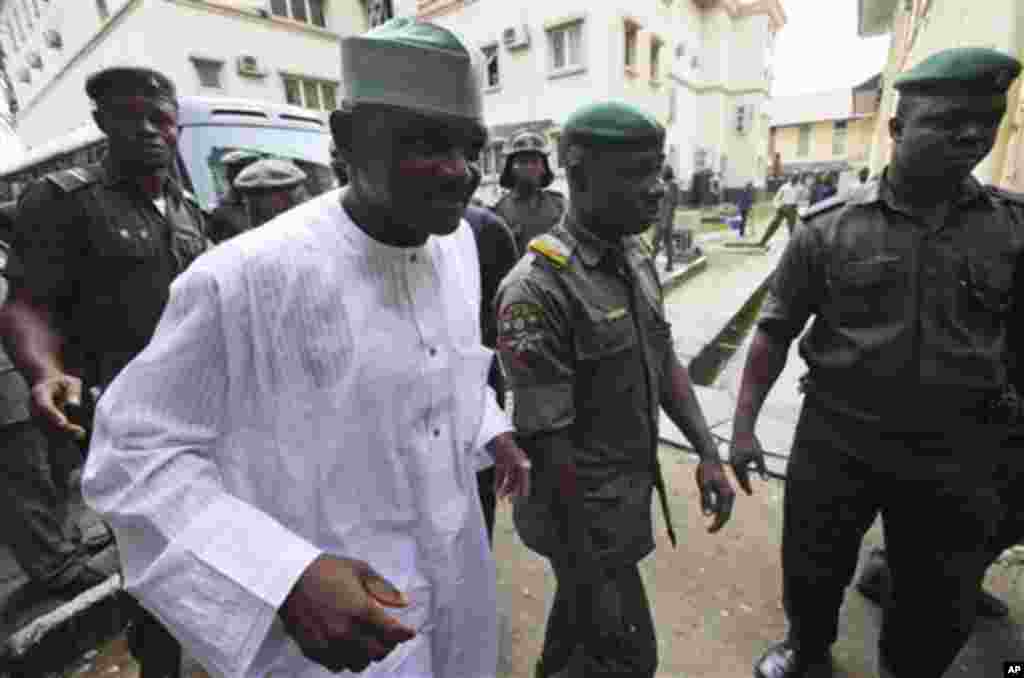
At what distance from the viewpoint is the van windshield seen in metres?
5.59

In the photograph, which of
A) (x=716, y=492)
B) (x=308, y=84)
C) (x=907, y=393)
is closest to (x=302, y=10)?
(x=308, y=84)

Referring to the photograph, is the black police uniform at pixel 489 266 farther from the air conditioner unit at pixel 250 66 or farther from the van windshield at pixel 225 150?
the air conditioner unit at pixel 250 66

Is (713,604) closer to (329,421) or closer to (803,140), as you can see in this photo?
(329,421)

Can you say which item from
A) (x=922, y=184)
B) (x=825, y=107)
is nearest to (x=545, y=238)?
(x=922, y=184)

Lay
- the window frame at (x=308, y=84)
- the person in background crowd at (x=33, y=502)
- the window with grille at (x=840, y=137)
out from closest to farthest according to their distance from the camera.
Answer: the person in background crowd at (x=33, y=502) → the window frame at (x=308, y=84) → the window with grille at (x=840, y=137)

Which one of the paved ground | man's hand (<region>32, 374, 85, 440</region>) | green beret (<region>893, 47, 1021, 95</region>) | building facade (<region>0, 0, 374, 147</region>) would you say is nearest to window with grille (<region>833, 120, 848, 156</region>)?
building facade (<region>0, 0, 374, 147</region>)

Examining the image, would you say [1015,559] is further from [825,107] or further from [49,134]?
[825,107]

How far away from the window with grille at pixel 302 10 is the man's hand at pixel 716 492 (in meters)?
21.3

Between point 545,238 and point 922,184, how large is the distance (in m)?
1.21

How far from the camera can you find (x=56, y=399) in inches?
53.2

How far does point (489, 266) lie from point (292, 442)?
1.75 m

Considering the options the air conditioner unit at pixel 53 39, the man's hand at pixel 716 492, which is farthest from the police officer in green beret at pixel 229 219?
the air conditioner unit at pixel 53 39

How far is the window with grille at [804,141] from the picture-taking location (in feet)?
135

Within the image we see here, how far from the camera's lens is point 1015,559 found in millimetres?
2596
